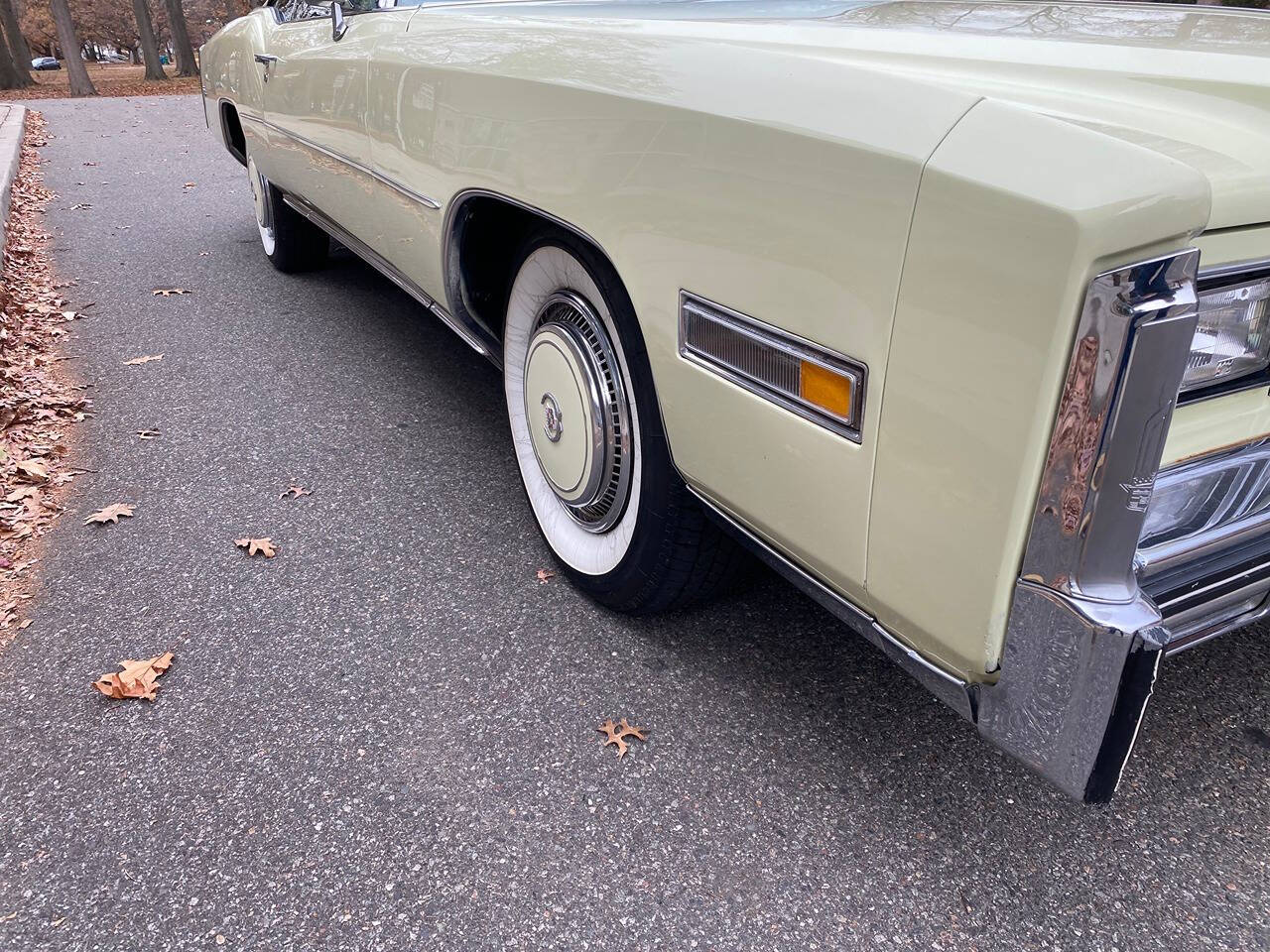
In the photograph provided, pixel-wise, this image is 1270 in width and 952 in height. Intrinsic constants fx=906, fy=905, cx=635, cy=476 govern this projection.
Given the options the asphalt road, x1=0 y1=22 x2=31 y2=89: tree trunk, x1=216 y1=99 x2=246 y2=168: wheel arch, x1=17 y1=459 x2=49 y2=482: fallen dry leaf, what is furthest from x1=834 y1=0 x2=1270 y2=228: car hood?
x1=0 y1=22 x2=31 y2=89: tree trunk

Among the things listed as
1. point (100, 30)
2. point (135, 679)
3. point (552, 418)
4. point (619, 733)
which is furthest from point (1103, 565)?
point (100, 30)

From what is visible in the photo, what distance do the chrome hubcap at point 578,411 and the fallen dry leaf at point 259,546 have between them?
0.85 metres

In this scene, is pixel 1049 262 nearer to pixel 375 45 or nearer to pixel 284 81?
pixel 375 45

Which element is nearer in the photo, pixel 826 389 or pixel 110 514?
pixel 826 389

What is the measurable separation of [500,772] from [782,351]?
1.02m

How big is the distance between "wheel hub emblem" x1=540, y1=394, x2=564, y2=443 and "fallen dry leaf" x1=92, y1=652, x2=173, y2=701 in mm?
1047

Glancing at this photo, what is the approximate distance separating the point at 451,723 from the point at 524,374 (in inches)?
36.4

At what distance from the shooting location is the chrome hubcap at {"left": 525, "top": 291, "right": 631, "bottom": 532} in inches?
79.1

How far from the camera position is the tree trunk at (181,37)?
2384cm

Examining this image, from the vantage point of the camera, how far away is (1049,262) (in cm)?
101

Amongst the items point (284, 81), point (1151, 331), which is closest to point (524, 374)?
point (1151, 331)

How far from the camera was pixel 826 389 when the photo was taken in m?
1.33

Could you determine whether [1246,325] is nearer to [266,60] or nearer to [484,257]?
[484,257]

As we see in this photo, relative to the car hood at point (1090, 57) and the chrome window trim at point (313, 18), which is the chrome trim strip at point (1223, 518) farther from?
the chrome window trim at point (313, 18)
